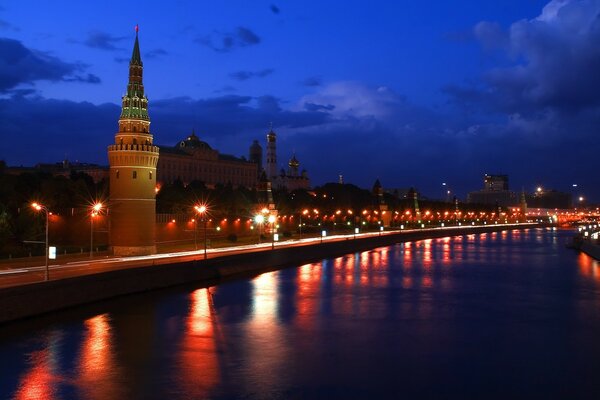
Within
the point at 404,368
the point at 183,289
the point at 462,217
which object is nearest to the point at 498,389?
the point at 404,368

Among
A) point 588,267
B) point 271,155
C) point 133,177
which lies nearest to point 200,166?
point 271,155

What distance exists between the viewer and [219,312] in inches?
1238

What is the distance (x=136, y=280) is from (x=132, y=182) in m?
21.6

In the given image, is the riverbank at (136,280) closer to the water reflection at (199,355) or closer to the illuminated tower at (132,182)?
the water reflection at (199,355)

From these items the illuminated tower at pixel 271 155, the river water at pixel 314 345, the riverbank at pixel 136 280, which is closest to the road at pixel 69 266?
the riverbank at pixel 136 280

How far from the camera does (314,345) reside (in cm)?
2442

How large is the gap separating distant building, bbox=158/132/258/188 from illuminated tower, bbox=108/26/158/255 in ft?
269

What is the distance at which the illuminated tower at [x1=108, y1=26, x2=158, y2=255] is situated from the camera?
54844 millimetres

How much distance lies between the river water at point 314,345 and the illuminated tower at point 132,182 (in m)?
16.1

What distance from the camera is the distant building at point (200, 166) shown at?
145000 millimetres

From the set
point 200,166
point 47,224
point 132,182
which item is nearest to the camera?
point 47,224

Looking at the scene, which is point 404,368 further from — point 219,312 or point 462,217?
point 462,217

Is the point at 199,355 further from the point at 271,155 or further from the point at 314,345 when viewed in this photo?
the point at 271,155

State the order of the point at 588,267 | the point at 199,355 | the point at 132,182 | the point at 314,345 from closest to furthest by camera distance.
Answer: the point at 199,355 < the point at 314,345 < the point at 132,182 < the point at 588,267
